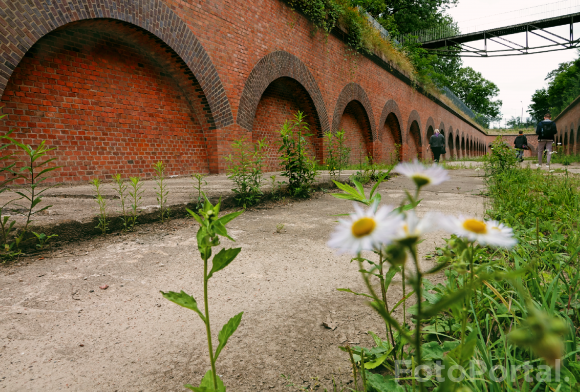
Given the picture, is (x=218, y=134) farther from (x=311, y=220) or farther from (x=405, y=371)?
(x=405, y=371)

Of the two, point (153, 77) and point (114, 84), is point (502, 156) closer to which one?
point (153, 77)

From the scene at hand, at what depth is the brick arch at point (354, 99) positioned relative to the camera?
30.8ft

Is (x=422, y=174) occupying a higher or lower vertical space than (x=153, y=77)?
lower

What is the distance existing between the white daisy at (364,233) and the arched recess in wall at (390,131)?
12.4 metres

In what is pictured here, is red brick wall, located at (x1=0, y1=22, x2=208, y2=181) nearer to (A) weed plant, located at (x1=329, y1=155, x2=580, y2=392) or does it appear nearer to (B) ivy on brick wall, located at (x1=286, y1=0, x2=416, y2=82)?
(B) ivy on brick wall, located at (x1=286, y1=0, x2=416, y2=82)

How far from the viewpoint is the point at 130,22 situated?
446 cm

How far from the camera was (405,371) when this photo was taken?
3.12 feet

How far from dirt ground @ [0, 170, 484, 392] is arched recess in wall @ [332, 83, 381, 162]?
7.80 m

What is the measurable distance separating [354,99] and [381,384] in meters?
10.0

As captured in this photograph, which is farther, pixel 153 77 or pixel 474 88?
pixel 474 88

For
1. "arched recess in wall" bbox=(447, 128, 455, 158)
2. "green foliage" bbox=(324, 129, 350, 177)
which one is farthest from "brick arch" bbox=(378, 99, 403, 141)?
"arched recess in wall" bbox=(447, 128, 455, 158)

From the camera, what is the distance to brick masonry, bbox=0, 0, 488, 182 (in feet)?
13.1

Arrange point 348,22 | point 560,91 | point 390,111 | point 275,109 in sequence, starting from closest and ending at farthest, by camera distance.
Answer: point 275,109 → point 348,22 → point 390,111 → point 560,91

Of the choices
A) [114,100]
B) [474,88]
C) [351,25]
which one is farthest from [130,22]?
[474,88]
